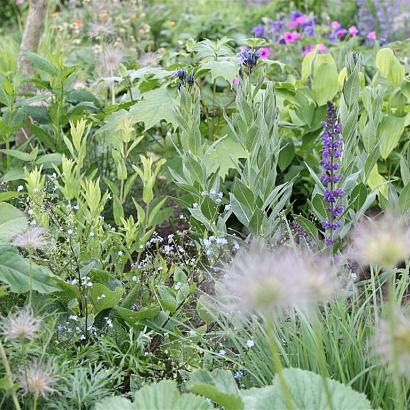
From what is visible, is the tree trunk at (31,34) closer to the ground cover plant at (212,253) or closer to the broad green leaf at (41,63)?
the ground cover plant at (212,253)

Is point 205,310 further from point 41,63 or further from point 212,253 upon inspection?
point 41,63

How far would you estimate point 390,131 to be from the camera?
3.83m

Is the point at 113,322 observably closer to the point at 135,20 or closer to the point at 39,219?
the point at 39,219

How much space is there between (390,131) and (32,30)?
86.9 inches

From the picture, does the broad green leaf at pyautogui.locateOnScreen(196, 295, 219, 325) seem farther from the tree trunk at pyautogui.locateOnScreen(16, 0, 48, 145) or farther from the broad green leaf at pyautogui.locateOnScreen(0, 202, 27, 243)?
the tree trunk at pyautogui.locateOnScreen(16, 0, 48, 145)

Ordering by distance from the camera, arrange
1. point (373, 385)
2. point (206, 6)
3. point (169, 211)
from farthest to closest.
A: point (206, 6), point (169, 211), point (373, 385)

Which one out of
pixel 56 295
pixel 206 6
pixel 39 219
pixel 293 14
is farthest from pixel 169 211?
pixel 206 6

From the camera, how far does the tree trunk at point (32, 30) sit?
4684mm

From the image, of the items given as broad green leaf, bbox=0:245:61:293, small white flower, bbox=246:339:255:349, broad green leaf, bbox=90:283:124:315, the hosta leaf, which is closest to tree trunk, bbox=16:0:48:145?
broad green leaf, bbox=90:283:124:315

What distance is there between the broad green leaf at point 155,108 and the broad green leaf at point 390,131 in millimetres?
993

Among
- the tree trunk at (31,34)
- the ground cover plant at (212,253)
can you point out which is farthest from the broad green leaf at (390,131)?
the tree trunk at (31,34)

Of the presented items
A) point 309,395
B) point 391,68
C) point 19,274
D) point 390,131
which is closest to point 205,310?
point 19,274

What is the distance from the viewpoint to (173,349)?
8.82 ft

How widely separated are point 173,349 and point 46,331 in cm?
43
